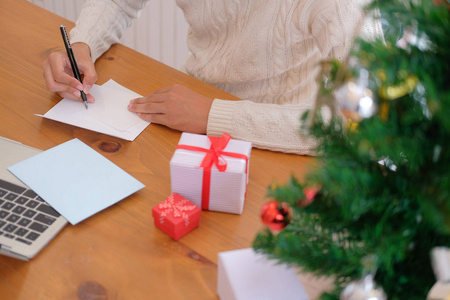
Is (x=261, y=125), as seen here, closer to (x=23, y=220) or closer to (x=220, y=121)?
(x=220, y=121)

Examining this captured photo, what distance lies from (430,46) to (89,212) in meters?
0.58

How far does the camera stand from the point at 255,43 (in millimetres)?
1190

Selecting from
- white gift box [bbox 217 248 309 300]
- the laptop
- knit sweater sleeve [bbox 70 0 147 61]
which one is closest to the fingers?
knit sweater sleeve [bbox 70 0 147 61]

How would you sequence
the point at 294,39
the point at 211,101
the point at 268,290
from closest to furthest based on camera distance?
the point at 268,290 → the point at 211,101 → the point at 294,39

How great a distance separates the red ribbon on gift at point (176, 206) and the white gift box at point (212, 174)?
2 cm

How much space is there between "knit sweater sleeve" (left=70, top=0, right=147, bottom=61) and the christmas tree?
0.85 metres

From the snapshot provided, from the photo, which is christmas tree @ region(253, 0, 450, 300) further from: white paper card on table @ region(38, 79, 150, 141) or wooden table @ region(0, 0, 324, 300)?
white paper card on table @ region(38, 79, 150, 141)

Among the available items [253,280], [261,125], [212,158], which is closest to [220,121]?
[261,125]

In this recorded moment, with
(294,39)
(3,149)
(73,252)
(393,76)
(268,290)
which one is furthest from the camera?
(294,39)

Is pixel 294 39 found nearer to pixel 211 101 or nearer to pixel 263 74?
pixel 263 74

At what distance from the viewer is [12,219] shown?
0.71 metres

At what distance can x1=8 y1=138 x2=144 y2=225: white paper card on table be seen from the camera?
0.76m

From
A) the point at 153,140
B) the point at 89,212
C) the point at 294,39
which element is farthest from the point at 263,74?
the point at 89,212

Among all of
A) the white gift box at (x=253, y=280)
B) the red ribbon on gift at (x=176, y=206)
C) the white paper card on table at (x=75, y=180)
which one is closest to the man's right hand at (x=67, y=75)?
the white paper card on table at (x=75, y=180)
